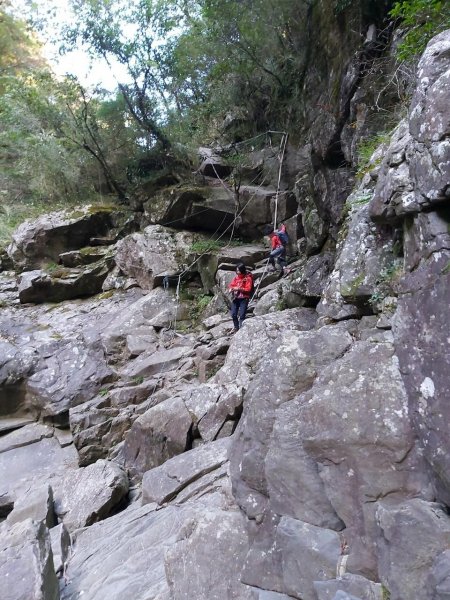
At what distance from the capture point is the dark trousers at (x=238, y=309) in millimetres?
9905

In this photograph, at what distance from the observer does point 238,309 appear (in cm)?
1004

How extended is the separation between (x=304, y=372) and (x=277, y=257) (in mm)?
8681

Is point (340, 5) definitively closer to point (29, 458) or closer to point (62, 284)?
point (62, 284)

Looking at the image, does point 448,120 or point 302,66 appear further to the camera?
point 302,66

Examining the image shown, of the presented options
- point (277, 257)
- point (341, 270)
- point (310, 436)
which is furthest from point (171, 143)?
point (310, 436)

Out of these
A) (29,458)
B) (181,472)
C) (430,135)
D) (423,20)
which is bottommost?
(29,458)

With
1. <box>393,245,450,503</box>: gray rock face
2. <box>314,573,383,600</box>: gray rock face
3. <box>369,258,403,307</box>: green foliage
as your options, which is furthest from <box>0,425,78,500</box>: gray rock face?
<box>393,245,450,503</box>: gray rock face

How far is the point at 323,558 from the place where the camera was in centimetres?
309

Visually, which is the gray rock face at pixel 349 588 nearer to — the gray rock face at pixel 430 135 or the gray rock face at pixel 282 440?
the gray rock face at pixel 282 440

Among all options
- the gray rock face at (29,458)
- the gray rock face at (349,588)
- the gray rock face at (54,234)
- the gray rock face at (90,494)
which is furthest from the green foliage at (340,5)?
the gray rock face at (29,458)

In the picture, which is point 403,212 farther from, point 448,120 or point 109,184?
point 109,184

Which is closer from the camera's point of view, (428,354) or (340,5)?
(428,354)

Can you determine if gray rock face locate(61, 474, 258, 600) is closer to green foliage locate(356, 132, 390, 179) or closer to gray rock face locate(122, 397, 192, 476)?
gray rock face locate(122, 397, 192, 476)

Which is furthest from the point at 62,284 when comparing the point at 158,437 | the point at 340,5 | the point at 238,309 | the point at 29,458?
the point at 340,5
